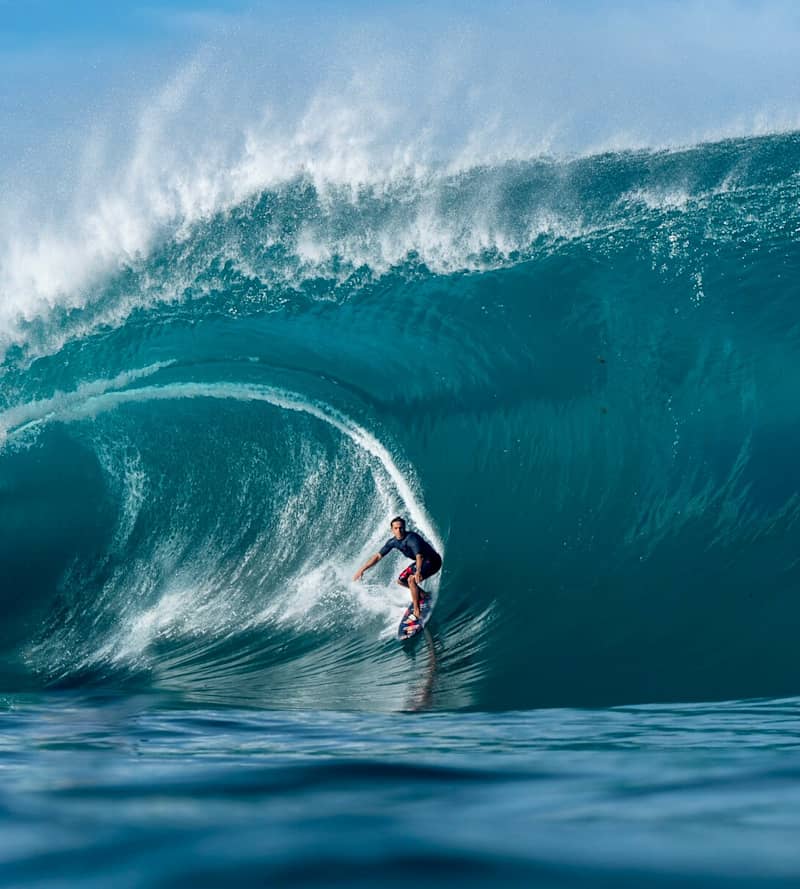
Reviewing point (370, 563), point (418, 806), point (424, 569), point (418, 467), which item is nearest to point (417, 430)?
point (418, 467)

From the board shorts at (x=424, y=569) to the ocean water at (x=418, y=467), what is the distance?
1.15ft

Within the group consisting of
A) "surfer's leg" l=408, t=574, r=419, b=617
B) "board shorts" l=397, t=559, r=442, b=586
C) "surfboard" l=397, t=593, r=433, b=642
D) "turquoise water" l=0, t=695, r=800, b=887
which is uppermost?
"board shorts" l=397, t=559, r=442, b=586

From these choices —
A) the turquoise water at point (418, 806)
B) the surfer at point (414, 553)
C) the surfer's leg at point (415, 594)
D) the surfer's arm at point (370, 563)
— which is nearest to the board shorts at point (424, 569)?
the surfer at point (414, 553)

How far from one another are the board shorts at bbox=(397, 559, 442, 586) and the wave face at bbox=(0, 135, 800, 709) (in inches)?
13.8

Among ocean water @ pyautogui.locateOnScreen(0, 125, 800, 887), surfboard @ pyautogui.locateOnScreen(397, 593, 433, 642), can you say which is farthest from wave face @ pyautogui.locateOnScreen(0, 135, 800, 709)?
surfboard @ pyautogui.locateOnScreen(397, 593, 433, 642)

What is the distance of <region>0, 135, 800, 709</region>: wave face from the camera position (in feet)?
28.8

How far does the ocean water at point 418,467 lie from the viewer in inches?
258

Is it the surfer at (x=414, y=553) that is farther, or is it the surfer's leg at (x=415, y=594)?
the surfer at (x=414, y=553)

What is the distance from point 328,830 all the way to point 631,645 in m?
5.33

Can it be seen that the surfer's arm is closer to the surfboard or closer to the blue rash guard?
the blue rash guard

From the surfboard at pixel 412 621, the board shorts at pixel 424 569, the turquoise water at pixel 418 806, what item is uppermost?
the board shorts at pixel 424 569

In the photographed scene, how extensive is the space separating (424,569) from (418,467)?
170cm

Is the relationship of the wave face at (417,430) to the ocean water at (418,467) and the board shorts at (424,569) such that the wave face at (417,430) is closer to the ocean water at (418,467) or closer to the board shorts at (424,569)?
the ocean water at (418,467)

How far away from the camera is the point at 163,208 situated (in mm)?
12336
